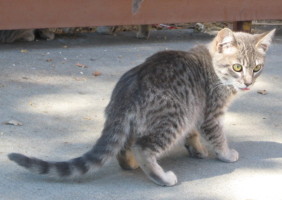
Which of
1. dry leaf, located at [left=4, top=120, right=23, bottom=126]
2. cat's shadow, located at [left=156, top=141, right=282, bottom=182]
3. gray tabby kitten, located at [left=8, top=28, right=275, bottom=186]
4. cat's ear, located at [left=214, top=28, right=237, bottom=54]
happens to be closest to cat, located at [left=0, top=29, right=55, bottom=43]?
dry leaf, located at [left=4, top=120, right=23, bottom=126]

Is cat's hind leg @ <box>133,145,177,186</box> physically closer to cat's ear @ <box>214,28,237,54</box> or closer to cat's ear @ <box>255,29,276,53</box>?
cat's ear @ <box>214,28,237,54</box>

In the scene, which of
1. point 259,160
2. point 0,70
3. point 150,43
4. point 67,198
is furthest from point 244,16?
point 67,198

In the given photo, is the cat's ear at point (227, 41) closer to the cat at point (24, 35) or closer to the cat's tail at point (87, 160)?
the cat's tail at point (87, 160)

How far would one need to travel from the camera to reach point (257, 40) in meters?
4.64

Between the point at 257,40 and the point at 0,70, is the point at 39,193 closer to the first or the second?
the point at 257,40

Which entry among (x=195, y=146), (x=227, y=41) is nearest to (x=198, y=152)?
(x=195, y=146)

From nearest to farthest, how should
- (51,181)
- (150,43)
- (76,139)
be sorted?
(51,181)
(76,139)
(150,43)

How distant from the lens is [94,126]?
514 centimetres

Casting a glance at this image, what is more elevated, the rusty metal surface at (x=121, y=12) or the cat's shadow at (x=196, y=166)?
the rusty metal surface at (x=121, y=12)

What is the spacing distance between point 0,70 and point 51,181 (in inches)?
111

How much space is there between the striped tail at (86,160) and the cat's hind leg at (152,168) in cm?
14

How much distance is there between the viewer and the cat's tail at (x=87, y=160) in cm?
386

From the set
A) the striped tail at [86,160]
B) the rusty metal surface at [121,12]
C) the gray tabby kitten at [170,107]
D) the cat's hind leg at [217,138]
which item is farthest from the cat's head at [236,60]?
the rusty metal surface at [121,12]

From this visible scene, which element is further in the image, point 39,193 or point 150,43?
point 150,43
